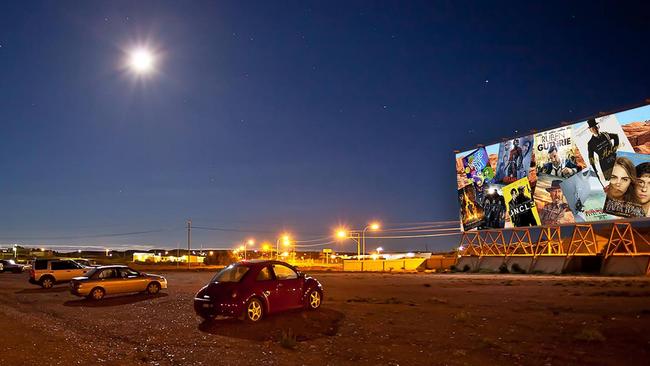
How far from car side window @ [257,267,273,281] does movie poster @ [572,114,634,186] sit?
36381 millimetres

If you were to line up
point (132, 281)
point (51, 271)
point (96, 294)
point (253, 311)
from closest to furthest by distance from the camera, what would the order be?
point (253, 311) < point (96, 294) < point (132, 281) < point (51, 271)

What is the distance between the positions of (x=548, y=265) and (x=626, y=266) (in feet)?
24.3

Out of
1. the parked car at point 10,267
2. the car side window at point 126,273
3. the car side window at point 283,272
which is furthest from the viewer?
the parked car at point 10,267

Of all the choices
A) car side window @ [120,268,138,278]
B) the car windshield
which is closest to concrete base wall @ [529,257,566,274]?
car side window @ [120,268,138,278]

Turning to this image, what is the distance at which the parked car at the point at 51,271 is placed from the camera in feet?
98.5

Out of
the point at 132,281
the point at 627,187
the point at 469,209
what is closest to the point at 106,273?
the point at 132,281

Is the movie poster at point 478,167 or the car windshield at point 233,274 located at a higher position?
the movie poster at point 478,167

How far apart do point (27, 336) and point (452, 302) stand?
13.2 m

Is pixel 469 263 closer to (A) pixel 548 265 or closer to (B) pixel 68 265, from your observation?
(A) pixel 548 265

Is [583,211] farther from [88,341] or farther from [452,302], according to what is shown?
[88,341]

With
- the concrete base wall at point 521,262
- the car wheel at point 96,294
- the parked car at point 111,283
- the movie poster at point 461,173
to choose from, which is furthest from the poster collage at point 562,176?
the car wheel at point 96,294

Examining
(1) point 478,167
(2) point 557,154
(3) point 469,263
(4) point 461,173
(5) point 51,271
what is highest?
(1) point 478,167

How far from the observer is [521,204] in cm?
4969

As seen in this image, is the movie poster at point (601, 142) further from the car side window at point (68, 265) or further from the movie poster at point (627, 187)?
the car side window at point (68, 265)
